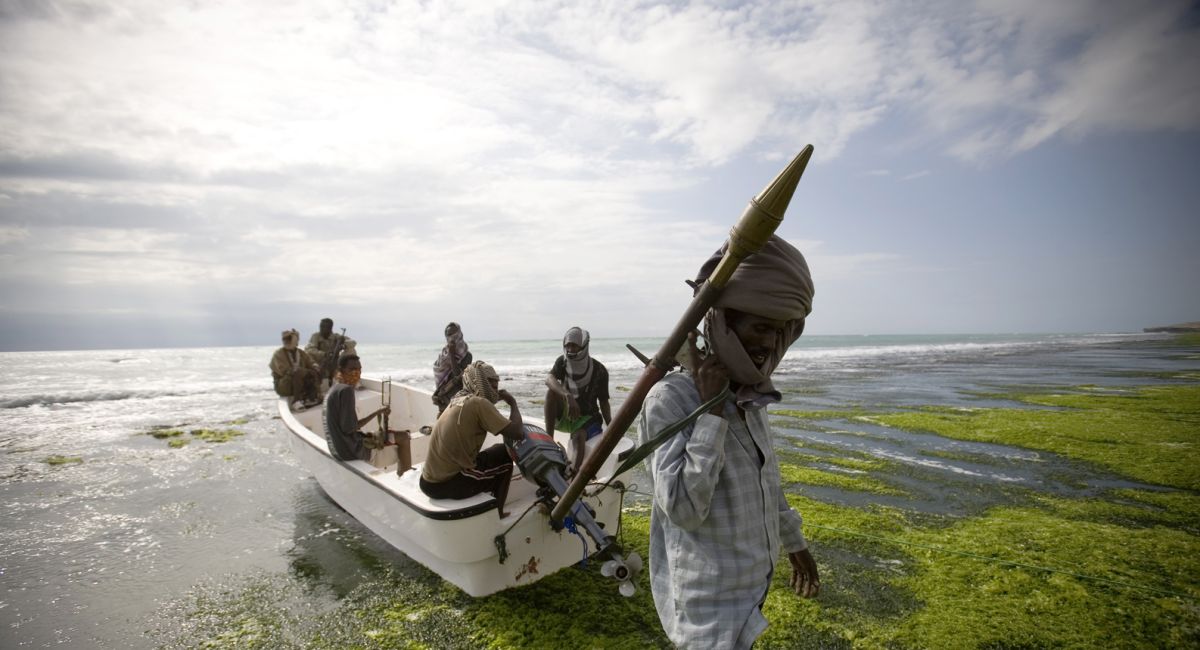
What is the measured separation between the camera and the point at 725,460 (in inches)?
67.9

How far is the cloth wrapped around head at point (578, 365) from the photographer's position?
19.6 feet

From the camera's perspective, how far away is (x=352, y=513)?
21.2ft

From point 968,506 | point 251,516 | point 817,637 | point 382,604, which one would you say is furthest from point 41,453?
point 968,506

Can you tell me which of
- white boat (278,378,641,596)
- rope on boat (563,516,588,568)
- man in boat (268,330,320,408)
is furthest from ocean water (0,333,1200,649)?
rope on boat (563,516,588,568)

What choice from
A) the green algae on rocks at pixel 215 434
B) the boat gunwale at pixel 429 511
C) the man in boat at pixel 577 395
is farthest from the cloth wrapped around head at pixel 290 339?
the man in boat at pixel 577 395

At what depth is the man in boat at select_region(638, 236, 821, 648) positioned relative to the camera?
159cm

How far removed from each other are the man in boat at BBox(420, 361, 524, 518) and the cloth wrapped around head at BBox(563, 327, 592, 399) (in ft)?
4.91

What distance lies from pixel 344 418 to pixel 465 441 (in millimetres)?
2175

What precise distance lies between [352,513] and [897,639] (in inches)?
233

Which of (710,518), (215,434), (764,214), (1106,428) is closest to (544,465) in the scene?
(710,518)

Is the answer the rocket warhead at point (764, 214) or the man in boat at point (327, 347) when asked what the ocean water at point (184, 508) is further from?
the rocket warhead at point (764, 214)

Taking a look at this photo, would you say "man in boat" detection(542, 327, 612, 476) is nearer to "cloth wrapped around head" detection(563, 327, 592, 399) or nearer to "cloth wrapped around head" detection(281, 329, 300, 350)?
"cloth wrapped around head" detection(563, 327, 592, 399)

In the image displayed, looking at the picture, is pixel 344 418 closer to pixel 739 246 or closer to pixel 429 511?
pixel 429 511

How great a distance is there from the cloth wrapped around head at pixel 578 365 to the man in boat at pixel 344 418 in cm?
235
